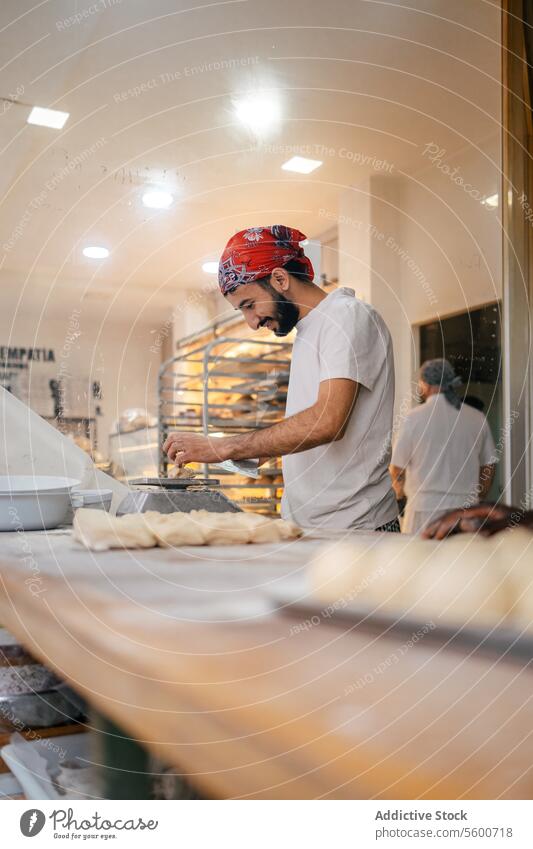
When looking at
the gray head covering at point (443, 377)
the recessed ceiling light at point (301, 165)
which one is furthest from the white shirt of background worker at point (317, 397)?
the gray head covering at point (443, 377)

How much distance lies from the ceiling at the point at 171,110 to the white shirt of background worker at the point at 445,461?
1.72ft

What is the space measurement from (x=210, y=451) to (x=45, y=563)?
24 centimetres

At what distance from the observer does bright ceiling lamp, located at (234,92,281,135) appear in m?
1.12

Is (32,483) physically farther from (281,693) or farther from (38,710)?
(281,693)

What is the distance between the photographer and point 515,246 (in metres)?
1.22

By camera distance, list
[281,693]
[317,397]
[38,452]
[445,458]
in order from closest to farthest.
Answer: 1. [281,693]
2. [317,397]
3. [38,452]
4. [445,458]

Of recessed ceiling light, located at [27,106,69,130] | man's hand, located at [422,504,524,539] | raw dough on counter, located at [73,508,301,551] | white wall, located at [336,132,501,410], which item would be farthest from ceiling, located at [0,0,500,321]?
man's hand, located at [422,504,524,539]

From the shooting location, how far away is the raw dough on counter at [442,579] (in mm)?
243

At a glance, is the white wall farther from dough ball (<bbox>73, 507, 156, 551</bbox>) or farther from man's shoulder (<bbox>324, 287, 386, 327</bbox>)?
dough ball (<bbox>73, 507, 156, 551</bbox>)

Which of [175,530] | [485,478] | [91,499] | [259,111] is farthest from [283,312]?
[485,478]

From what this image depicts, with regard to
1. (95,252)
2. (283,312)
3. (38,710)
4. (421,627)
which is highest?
(95,252)

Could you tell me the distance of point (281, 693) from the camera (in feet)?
0.69

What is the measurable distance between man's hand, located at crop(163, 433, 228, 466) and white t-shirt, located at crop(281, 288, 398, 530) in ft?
0.47

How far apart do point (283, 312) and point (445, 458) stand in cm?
73
